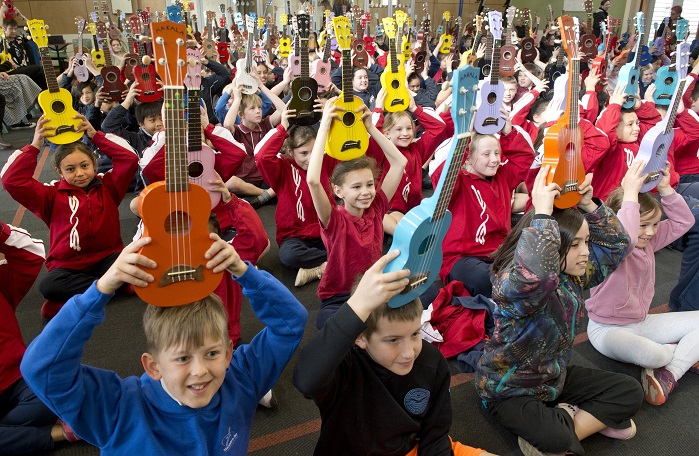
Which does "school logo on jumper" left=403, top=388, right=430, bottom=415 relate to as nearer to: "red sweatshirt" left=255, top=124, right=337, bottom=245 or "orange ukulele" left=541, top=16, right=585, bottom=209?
"orange ukulele" left=541, top=16, right=585, bottom=209

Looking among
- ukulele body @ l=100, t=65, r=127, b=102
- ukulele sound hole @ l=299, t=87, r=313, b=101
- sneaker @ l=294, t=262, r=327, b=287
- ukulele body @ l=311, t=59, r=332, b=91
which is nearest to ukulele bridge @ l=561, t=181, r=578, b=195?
sneaker @ l=294, t=262, r=327, b=287

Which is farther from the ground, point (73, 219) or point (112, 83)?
point (112, 83)

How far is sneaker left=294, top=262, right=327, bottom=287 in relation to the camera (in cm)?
316

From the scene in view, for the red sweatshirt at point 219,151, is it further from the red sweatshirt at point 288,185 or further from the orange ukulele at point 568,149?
the orange ukulele at point 568,149

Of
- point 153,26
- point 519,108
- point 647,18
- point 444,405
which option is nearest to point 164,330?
point 153,26

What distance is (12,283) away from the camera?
2053 millimetres

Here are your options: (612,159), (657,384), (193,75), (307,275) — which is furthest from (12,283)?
(612,159)

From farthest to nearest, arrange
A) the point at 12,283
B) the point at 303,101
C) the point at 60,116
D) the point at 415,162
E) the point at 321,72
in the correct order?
1. the point at 321,72
2. the point at 415,162
3. the point at 303,101
4. the point at 60,116
5. the point at 12,283

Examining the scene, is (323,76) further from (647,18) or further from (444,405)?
(647,18)

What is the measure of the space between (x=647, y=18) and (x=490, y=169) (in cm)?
1230

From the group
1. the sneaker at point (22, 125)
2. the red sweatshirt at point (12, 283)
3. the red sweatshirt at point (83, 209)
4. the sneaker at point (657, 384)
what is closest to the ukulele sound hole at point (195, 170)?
the red sweatshirt at point (12, 283)

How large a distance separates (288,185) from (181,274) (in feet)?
6.78

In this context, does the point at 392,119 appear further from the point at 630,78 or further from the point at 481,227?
the point at 630,78

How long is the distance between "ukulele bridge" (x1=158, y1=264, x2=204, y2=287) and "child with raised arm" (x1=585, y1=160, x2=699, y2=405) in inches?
69.3
